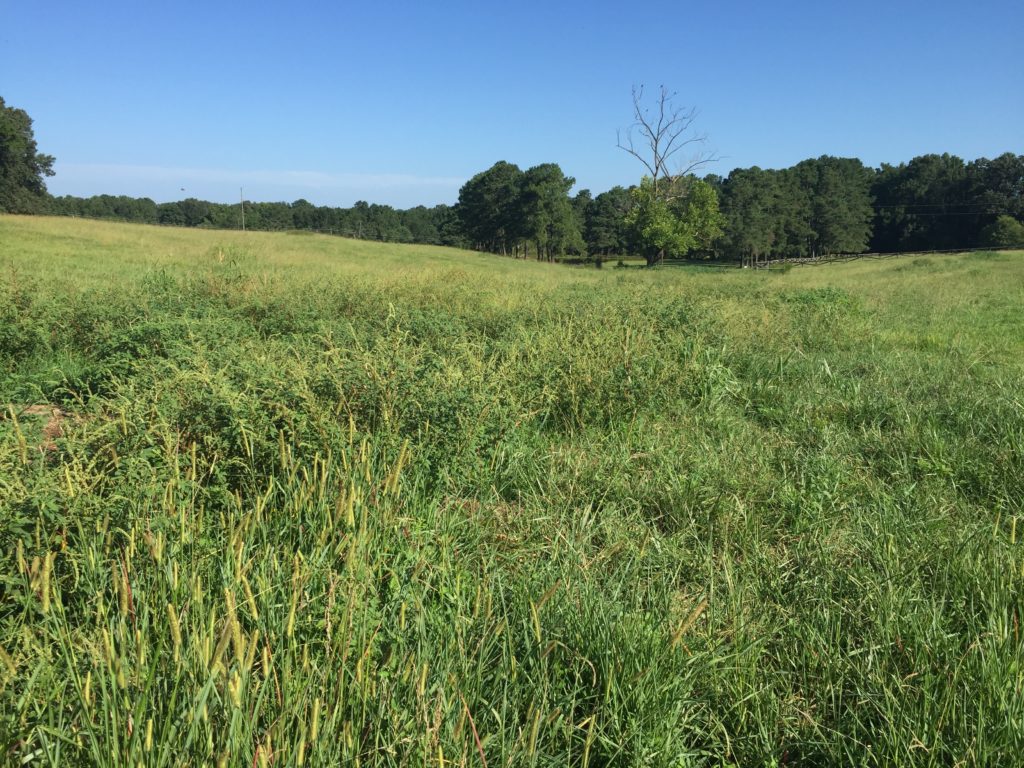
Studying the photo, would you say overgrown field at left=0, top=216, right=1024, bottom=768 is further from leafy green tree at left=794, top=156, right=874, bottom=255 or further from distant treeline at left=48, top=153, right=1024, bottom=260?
leafy green tree at left=794, top=156, right=874, bottom=255

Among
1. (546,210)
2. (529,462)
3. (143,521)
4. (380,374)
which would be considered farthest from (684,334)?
(546,210)

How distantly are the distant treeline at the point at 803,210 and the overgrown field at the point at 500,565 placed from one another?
57.0 metres

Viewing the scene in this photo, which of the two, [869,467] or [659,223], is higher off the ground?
[659,223]

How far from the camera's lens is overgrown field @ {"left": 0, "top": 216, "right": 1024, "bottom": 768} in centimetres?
180

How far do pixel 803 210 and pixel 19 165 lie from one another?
250ft

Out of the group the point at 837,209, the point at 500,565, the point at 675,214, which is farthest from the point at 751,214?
the point at 500,565

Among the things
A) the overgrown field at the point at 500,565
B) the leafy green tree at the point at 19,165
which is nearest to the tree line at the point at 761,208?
the leafy green tree at the point at 19,165

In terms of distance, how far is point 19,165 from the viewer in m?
53.4

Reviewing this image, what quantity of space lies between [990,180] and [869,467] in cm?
8304

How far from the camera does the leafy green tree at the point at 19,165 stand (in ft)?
169

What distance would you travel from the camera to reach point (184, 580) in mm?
2113

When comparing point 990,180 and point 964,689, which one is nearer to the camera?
point 964,689

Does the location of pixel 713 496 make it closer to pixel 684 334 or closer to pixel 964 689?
pixel 964 689

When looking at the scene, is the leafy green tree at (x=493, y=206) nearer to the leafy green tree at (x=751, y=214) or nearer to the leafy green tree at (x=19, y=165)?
the leafy green tree at (x=751, y=214)
